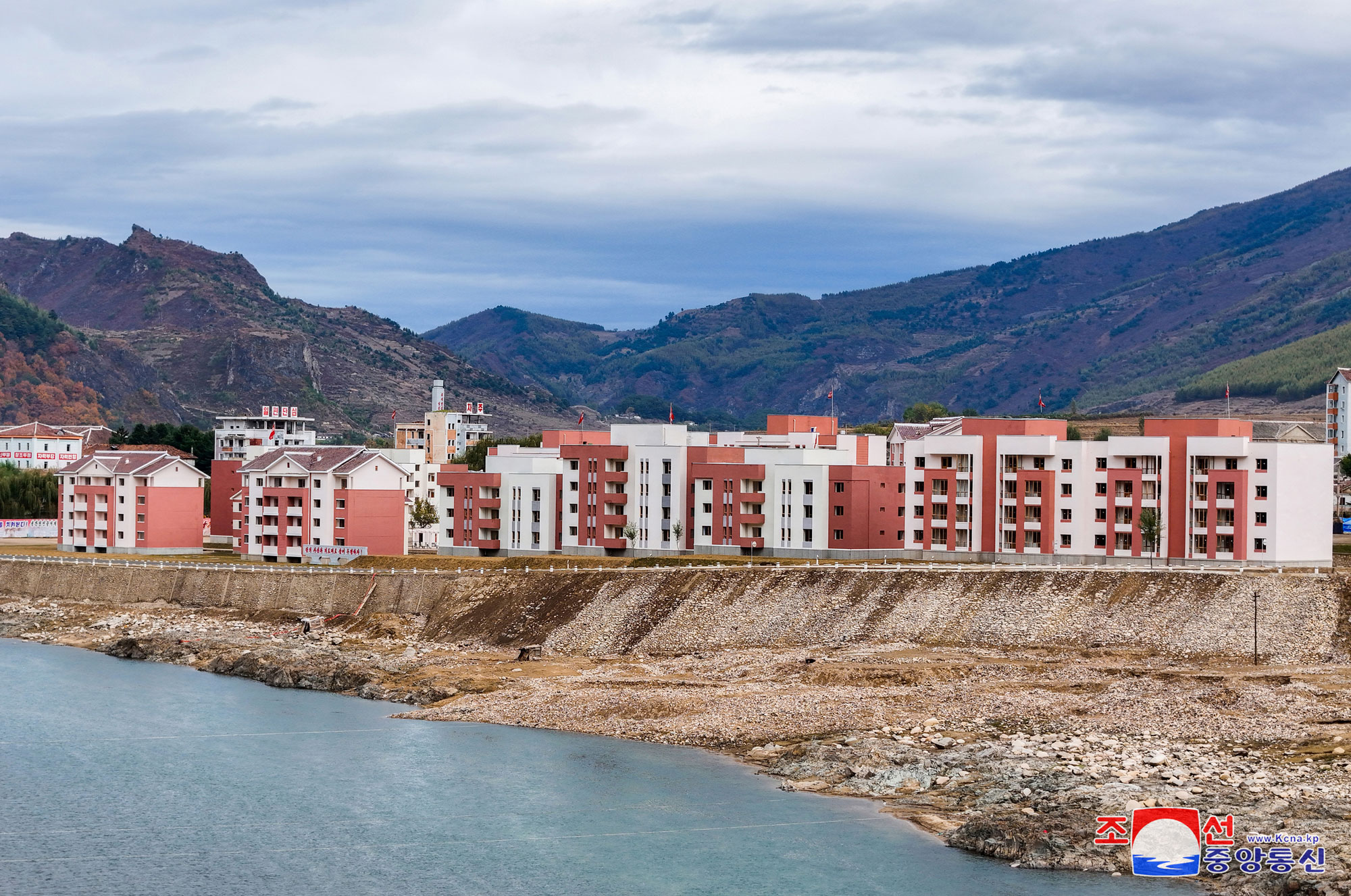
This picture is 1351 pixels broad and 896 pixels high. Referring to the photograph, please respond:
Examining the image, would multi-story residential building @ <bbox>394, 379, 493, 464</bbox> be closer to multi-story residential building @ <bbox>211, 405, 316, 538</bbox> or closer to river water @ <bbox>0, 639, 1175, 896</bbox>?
multi-story residential building @ <bbox>211, 405, 316, 538</bbox>

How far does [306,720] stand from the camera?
63.8 meters

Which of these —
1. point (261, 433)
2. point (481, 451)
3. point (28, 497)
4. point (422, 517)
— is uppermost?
point (261, 433)

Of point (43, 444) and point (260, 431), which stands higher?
point (260, 431)

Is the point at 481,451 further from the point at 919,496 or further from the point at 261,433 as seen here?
the point at 919,496

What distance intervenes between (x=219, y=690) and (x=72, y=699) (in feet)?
20.6

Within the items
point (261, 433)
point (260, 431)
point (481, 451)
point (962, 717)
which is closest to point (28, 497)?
point (261, 433)

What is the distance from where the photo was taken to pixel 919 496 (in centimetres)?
8881

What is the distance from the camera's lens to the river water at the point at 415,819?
141ft

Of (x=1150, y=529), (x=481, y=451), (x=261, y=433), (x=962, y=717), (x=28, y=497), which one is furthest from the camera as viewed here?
(x=261, y=433)

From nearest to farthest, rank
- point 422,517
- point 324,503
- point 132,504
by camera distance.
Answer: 1. point 324,503
2. point 132,504
3. point 422,517

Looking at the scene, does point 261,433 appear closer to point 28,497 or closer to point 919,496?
point 28,497

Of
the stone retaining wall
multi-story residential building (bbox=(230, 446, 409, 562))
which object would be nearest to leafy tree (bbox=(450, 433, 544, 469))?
multi-story residential building (bbox=(230, 446, 409, 562))

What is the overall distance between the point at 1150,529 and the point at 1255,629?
54.1ft

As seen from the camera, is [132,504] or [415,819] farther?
[132,504]
